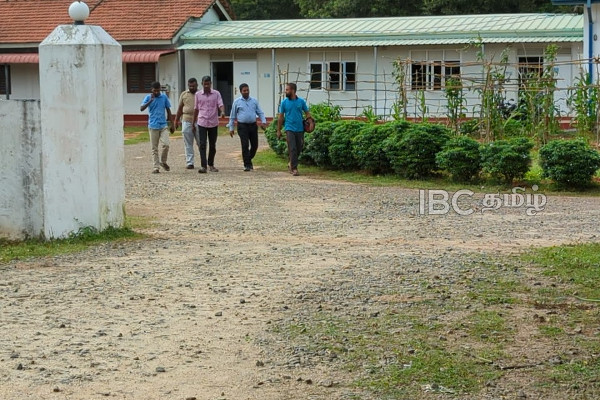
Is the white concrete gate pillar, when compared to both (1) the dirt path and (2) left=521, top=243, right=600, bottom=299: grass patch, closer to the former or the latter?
(1) the dirt path

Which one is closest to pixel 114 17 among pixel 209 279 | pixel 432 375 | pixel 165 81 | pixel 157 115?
pixel 165 81

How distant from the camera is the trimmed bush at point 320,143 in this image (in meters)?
17.6

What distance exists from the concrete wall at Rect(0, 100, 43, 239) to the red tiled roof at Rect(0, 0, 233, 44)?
21897 millimetres

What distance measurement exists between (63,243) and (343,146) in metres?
7.57

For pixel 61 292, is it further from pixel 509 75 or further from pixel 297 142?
pixel 509 75

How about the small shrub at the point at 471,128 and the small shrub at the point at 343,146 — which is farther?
the small shrub at the point at 471,128

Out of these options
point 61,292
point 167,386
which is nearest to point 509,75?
point 61,292

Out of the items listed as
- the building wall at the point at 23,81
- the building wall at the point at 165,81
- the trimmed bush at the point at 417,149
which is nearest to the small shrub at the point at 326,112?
the trimmed bush at the point at 417,149

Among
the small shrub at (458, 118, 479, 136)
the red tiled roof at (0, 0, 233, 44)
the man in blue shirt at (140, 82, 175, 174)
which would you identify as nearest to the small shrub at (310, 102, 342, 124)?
the small shrub at (458, 118, 479, 136)

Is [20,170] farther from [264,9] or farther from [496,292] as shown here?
[264,9]

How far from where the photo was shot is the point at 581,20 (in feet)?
94.3

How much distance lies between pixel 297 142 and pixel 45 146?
6.93 meters

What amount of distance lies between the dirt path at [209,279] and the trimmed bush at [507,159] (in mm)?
1332

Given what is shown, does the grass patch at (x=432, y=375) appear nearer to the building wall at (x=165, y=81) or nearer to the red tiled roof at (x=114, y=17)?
the red tiled roof at (x=114, y=17)
